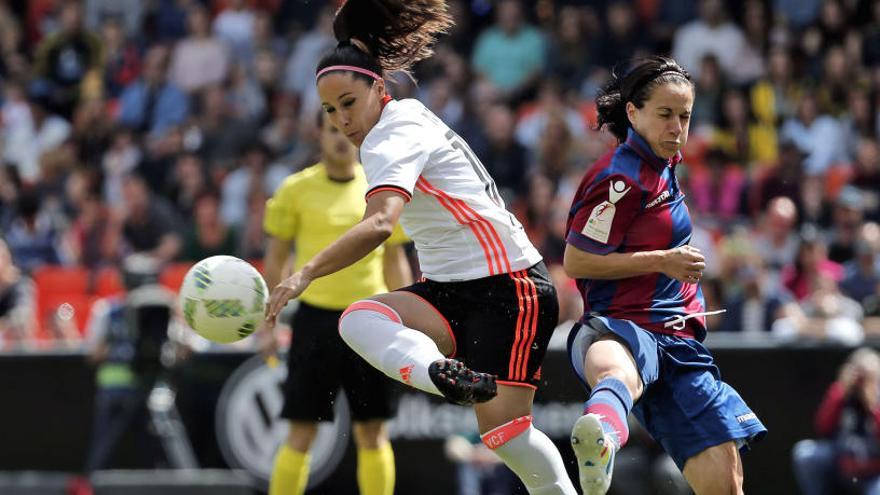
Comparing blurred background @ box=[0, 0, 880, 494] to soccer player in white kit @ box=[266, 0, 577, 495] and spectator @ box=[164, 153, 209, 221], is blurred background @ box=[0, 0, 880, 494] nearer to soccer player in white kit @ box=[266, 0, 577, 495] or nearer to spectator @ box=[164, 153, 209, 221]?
spectator @ box=[164, 153, 209, 221]

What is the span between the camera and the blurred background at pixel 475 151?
36.2 feet

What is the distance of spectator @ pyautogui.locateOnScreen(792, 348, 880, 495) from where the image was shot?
10.4 metres

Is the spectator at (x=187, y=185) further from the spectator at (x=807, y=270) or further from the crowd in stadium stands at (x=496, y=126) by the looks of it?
the spectator at (x=807, y=270)

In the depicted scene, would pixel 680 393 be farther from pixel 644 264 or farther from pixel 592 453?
pixel 592 453

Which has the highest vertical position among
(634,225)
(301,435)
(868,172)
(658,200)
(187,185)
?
(658,200)

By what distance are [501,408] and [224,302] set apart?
120cm

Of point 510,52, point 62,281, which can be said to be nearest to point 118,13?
point 62,281

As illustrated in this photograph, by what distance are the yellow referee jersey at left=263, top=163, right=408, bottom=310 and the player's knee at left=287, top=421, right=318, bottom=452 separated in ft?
2.09

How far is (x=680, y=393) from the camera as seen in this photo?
6.05 m

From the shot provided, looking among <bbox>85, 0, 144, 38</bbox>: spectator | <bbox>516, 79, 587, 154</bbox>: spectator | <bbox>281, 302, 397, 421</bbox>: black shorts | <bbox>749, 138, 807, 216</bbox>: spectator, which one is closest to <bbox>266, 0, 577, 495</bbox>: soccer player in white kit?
<bbox>281, 302, 397, 421</bbox>: black shorts

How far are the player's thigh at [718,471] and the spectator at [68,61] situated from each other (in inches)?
534

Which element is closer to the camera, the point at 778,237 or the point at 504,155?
the point at 778,237

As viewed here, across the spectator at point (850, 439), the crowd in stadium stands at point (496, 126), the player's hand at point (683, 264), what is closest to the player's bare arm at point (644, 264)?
the player's hand at point (683, 264)

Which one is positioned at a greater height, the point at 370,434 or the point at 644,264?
the point at 644,264
